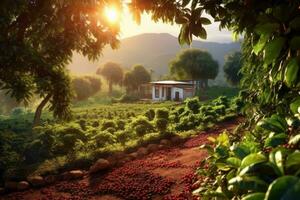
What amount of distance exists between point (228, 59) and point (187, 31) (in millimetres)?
78205

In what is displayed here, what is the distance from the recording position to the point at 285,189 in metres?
1.47

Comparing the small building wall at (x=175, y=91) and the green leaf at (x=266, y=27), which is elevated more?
the green leaf at (x=266, y=27)

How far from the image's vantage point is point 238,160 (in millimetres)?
2410

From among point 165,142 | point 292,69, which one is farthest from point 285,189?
point 165,142

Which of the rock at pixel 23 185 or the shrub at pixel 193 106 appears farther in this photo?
the shrub at pixel 193 106

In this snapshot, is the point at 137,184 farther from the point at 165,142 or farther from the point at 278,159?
the point at 278,159

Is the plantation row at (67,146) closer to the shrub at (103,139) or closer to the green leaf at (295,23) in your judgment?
the shrub at (103,139)

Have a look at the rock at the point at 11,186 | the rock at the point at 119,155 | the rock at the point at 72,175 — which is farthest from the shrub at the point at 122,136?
the rock at the point at 11,186

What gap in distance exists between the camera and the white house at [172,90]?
64500 mm

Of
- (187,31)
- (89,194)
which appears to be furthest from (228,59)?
(187,31)

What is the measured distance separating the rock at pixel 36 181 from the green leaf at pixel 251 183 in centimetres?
A: 1093

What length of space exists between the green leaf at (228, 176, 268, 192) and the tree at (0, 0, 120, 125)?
10.1m

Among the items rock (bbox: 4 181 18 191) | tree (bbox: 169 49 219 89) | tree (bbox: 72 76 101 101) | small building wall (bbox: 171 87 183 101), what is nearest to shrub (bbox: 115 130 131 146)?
rock (bbox: 4 181 18 191)

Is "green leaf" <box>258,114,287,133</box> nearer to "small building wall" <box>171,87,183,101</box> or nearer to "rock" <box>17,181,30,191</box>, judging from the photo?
"rock" <box>17,181,30,191</box>
